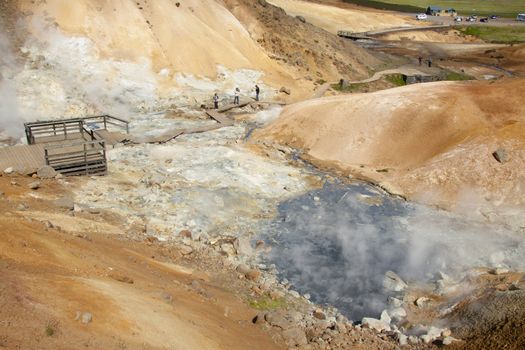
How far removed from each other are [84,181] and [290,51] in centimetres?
2798

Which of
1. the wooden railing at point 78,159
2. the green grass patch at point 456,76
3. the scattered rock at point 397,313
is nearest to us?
the scattered rock at point 397,313

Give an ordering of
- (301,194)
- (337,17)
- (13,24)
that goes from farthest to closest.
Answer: (337,17), (13,24), (301,194)

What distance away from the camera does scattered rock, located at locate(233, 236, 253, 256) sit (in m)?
16.8

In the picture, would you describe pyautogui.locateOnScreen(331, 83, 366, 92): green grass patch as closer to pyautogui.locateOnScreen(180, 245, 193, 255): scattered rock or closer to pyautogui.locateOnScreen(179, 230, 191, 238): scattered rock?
pyautogui.locateOnScreen(179, 230, 191, 238): scattered rock

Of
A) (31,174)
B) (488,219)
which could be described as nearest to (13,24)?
(31,174)

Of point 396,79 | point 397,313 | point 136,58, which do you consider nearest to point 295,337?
point 397,313

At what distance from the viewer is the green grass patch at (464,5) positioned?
11538 centimetres

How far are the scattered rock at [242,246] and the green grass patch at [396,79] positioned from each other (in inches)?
1269

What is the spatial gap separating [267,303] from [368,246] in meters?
5.68

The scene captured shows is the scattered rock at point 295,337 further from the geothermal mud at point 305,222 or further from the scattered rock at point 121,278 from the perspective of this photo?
the scattered rock at point 121,278

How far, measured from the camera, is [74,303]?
30.5ft

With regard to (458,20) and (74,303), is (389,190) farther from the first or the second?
(458,20)

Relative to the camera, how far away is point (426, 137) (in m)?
24.5

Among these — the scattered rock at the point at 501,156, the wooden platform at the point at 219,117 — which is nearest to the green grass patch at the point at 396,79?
the wooden platform at the point at 219,117
